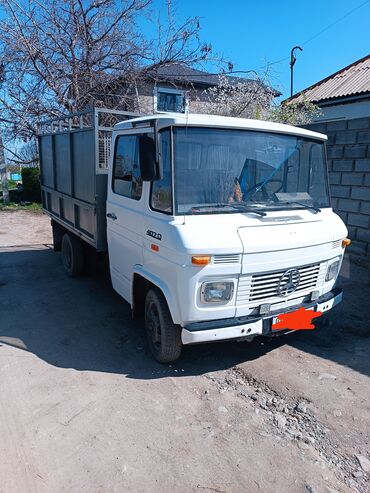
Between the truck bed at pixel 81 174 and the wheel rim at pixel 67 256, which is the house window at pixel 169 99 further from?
the wheel rim at pixel 67 256

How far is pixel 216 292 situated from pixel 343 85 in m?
10.9

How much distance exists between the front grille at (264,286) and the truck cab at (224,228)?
0.01 meters

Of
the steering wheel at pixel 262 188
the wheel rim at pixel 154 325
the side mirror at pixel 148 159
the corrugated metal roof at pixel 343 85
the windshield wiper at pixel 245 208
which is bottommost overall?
the wheel rim at pixel 154 325

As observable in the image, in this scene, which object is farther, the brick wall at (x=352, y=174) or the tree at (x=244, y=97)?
the tree at (x=244, y=97)

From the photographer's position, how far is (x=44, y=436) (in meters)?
2.70

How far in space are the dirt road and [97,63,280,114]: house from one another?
32.8 ft

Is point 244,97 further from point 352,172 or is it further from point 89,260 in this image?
point 89,260

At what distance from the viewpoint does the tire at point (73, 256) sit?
6.14 m

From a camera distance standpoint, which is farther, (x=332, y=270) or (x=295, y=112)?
(x=295, y=112)

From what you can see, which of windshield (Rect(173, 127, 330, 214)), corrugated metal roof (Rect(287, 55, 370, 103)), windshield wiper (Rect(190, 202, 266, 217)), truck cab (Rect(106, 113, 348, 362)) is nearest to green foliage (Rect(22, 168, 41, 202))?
corrugated metal roof (Rect(287, 55, 370, 103))

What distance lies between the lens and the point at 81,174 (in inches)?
204

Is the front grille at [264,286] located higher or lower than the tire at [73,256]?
higher

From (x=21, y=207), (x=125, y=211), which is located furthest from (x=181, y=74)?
(x=125, y=211)

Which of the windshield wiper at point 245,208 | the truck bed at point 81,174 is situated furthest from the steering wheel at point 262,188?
the truck bed at point 81,174
